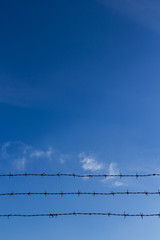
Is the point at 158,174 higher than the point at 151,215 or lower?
higher

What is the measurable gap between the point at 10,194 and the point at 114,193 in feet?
11.2

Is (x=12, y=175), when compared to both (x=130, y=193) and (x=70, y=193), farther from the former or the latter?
(x=130, y=193)

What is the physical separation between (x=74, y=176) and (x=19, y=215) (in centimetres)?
216

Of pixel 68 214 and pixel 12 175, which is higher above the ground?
pixel 12 175

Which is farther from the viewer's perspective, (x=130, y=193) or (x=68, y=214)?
(x=130, y=193)

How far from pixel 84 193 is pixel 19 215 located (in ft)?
7.12

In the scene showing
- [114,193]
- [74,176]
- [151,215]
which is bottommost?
[151,215]

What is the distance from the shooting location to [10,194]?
8.95 meters

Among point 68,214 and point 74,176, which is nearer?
point 68,214

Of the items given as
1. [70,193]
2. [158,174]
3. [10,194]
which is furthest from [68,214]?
[158,174]

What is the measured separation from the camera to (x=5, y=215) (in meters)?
8.73

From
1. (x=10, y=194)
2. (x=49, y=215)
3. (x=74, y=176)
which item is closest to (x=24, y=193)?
(x=10, y=194)

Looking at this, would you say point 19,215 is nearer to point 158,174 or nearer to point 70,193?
point 70,193

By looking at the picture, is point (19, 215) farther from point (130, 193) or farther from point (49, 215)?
point (130, 193)
